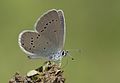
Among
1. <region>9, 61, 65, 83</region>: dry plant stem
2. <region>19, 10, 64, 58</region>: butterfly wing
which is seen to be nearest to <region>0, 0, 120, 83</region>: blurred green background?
<region>19, 10, 64, 58</region>: butterfly wing

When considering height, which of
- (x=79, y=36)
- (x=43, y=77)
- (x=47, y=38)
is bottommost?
(x=79, y=36)

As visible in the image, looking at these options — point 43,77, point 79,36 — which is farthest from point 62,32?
point 79,36

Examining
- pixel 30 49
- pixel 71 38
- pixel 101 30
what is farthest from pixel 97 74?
pixel 30 49

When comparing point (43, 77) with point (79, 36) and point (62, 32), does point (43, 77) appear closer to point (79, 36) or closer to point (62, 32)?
point (62, 32)

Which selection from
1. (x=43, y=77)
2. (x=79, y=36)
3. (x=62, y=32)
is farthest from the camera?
(x=79, y=36)

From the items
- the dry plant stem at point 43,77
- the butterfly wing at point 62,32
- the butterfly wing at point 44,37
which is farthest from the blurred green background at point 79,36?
the dry plant stem at point 43,77

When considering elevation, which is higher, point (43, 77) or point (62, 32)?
point (62, 32)

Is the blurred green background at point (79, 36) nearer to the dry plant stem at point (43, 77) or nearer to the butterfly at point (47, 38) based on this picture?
the butterfly at point (47, 38)

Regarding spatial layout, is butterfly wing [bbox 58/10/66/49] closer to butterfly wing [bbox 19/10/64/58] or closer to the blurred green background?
butterfly wing [bbox 19/10/64/58]

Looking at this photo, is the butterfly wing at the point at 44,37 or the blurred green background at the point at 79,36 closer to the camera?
the butterfly wing at the point at 44,37
